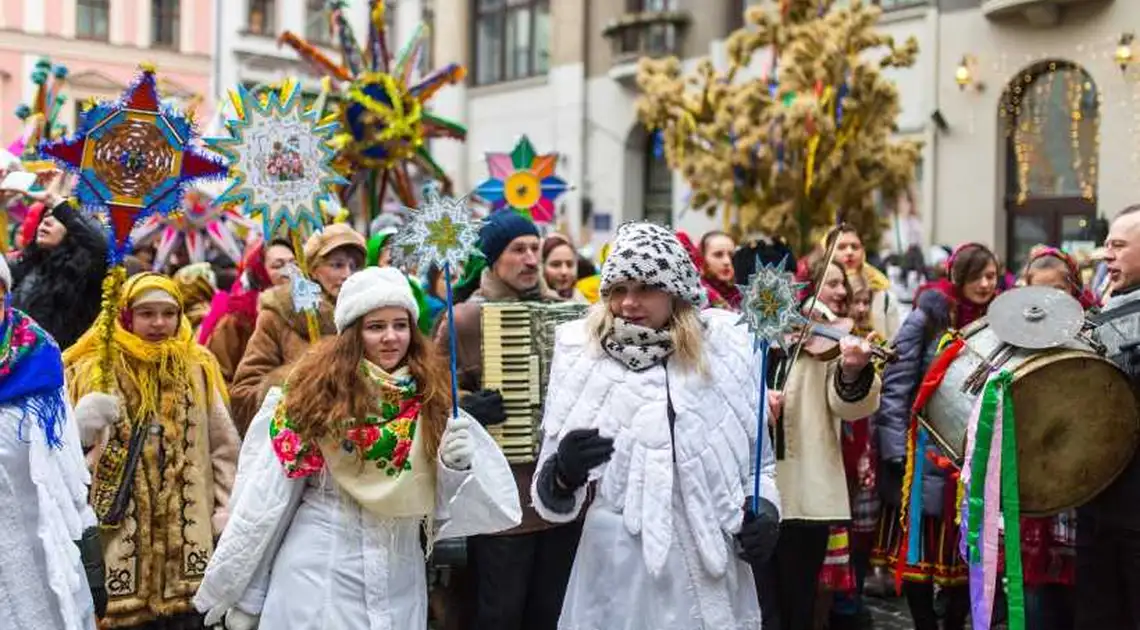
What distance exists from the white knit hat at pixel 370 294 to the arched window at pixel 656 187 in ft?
66.2

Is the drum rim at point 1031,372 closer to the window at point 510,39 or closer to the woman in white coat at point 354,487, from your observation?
the woman in white coat at point 354,487

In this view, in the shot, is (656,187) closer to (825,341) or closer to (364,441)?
(825,341)

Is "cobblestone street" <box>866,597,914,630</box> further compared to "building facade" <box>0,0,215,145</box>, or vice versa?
"building facade" <box>0,0,215,145</box>

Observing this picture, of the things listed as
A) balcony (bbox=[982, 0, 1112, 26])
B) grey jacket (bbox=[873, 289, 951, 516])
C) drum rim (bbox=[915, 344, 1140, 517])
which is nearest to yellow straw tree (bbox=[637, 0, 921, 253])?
balcony (bbox=[982, 0, 1112, 26])

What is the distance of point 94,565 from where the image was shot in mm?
4246

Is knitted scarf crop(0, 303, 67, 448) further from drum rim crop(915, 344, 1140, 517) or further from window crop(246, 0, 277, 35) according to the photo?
window crop(246, 0, 277, 35)

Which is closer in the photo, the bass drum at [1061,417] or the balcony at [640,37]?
the bass drum at [1061,417]

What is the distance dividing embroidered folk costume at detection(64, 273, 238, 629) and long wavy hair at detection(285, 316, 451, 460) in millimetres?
1197

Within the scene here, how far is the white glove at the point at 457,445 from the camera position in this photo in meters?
3.92

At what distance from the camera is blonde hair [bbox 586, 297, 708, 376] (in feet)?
12.9

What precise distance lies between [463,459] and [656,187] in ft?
69.1

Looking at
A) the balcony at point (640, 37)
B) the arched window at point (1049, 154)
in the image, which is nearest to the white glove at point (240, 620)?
the arched window at point (1049, 154)

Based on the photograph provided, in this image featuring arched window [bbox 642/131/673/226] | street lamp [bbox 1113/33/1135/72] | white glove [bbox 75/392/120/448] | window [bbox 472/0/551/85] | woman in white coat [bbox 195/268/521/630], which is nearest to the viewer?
woman in white coat [bbox 195/268/521/630]

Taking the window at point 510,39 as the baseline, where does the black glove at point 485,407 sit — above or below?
below
